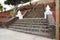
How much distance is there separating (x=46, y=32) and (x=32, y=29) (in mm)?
1344

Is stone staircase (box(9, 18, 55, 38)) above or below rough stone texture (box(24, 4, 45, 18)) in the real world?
below

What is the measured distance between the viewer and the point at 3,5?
66.7 ft

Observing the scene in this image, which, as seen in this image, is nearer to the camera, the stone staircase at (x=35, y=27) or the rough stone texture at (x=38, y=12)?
the stone staircase at (x=35, y=27)

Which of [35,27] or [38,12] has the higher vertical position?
[38,12]

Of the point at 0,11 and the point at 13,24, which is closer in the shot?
the point at 13,24

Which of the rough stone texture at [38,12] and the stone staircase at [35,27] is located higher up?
the rough stone texture at [38,12]

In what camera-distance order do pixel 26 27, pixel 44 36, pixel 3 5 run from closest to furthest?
1. pixel 44 36
2. pixel 26 27
3. pixel 3 5

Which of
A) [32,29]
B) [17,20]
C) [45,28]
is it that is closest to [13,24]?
[17,20]

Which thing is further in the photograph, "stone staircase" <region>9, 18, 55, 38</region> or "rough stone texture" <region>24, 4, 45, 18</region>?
"rough stone texture" <region>24, 4, 45, 18</region>

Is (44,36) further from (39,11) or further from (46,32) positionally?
(39,11)

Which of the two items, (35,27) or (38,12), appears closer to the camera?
(35,27)

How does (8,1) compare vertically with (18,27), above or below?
above

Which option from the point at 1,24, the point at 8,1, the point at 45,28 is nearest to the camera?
the point at 45,28

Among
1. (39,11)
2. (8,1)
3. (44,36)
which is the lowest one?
(44,36)
